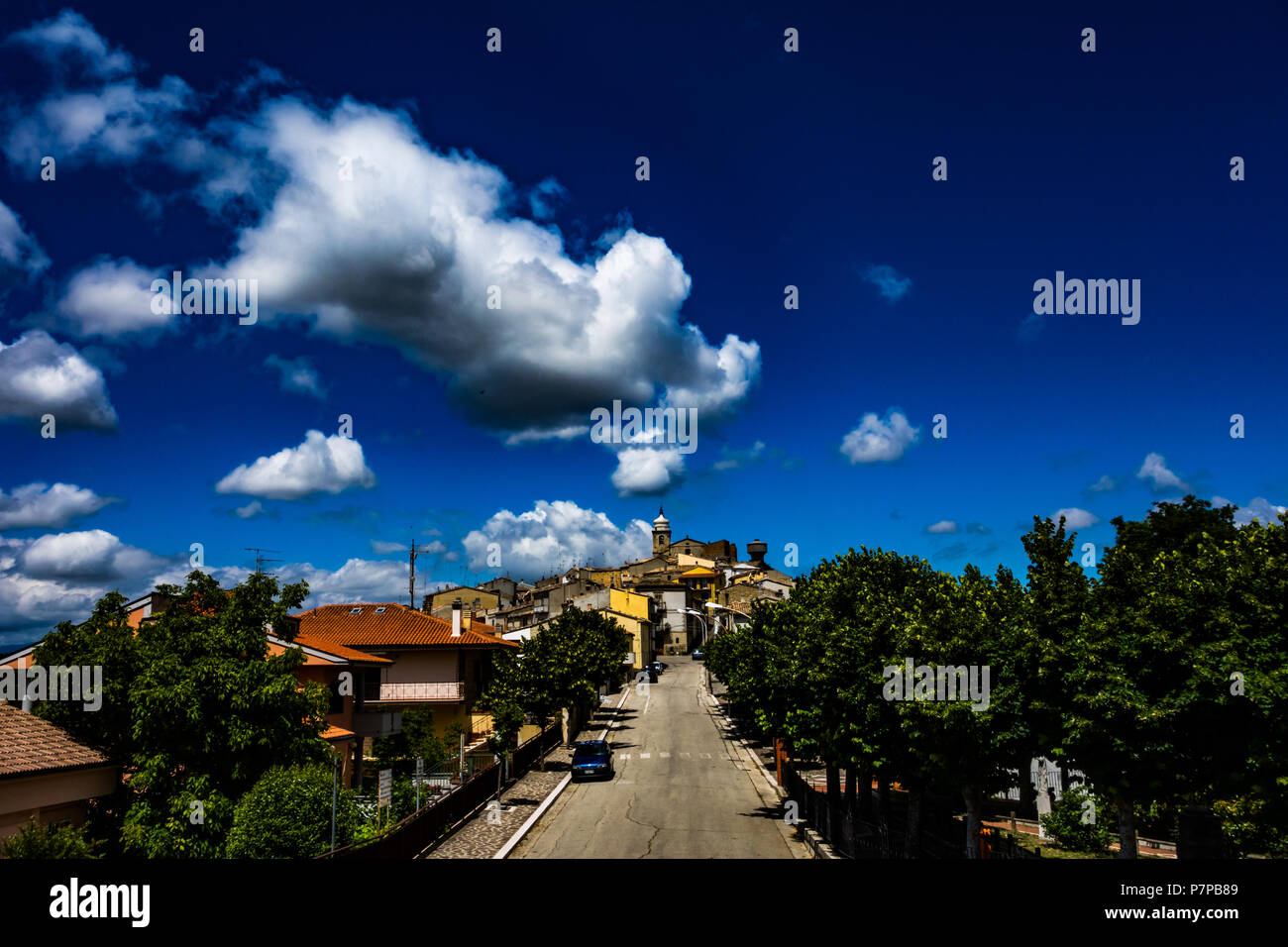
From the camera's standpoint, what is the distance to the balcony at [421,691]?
139 ft

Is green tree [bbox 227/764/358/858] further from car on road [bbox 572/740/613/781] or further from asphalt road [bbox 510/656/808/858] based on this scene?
car on road [bbox 572/740/613/781]

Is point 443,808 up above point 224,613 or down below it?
below

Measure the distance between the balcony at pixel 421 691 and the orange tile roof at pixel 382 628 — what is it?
83.4 inches

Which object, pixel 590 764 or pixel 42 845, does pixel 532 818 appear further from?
pixel 42 845

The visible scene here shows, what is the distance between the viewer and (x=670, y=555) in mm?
158500

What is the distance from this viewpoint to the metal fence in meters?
18.1

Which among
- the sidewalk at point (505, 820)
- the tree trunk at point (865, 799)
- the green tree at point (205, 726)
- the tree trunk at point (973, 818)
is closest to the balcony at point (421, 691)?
the sidewalk at point (505, 820)

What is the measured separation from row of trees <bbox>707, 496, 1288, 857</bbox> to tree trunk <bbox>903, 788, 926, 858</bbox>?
0.05 m

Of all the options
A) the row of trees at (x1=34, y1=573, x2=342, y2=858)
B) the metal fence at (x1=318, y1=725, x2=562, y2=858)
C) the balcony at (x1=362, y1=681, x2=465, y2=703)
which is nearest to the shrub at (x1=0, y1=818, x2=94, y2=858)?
the row of trees at (x1=34, y1=573, x2=342, y2=858)
